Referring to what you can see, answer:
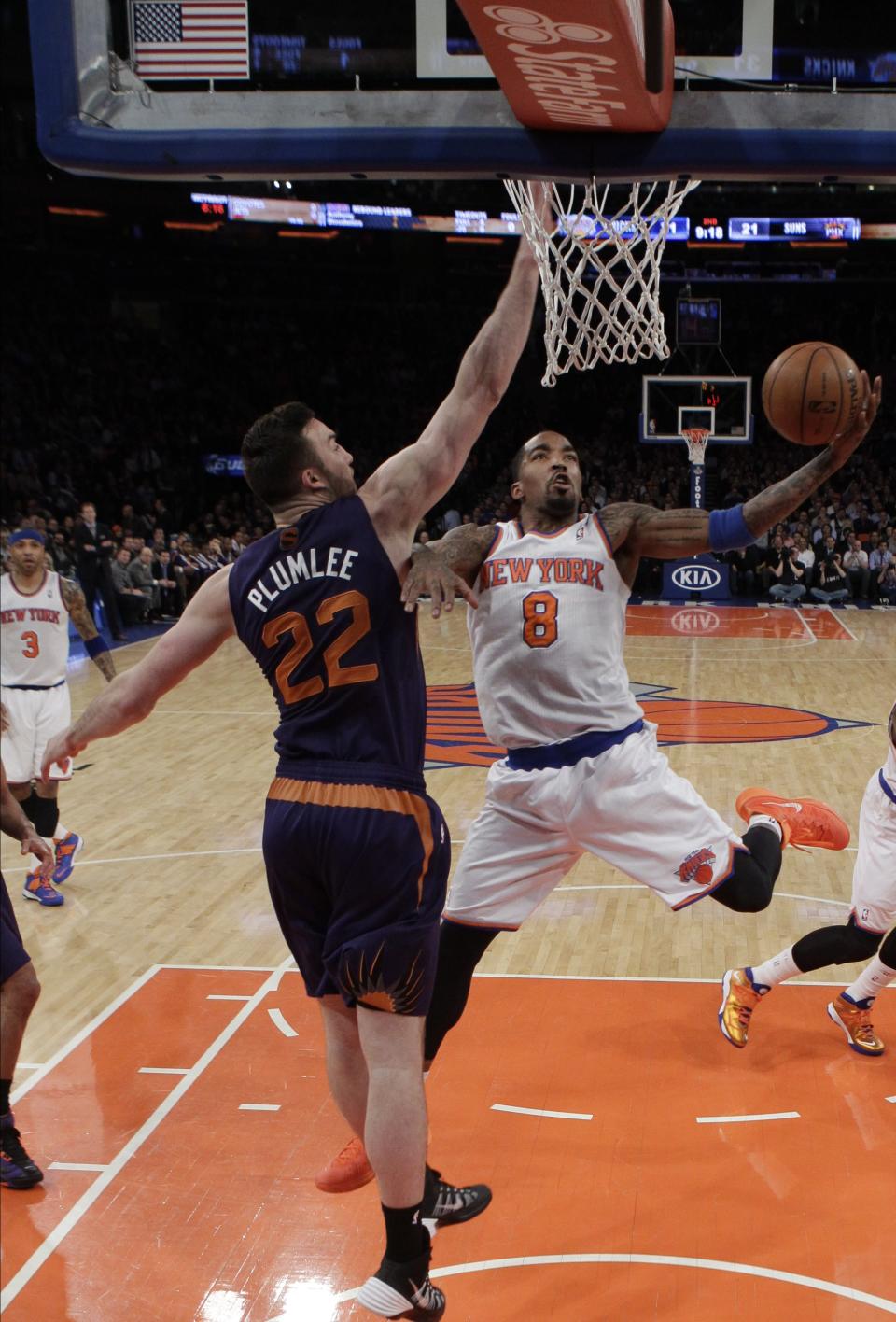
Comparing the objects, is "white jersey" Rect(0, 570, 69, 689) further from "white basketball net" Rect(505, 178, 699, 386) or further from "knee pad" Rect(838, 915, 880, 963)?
"knee pad" Rect(838, 915, 880, 963)

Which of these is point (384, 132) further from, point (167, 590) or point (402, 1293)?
point (167, 590)

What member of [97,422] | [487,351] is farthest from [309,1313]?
[97,422]

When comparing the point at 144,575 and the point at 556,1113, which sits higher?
the point at 556,1113

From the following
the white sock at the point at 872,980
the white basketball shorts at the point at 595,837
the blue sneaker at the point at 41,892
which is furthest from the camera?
the blue sneaker at the point at 41,892

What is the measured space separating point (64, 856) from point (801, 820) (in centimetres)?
411

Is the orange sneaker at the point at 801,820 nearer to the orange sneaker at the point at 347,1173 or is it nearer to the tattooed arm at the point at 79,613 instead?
the orange sneaker at the point at 347,1173

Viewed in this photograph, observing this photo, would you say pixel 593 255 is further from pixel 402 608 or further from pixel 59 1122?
pixel 59 1122

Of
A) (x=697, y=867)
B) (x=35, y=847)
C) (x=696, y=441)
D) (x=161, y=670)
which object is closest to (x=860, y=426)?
(x=697, y=867)

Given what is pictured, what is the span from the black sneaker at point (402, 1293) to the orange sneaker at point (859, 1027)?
2.29 m

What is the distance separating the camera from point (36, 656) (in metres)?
7.12

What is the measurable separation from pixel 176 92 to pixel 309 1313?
3.50 m

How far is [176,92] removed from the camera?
12.7ft

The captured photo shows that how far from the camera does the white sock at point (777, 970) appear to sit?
471 cm

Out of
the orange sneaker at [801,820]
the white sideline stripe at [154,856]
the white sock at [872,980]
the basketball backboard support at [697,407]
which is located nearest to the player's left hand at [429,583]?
the orange sneaker at [801,820]
